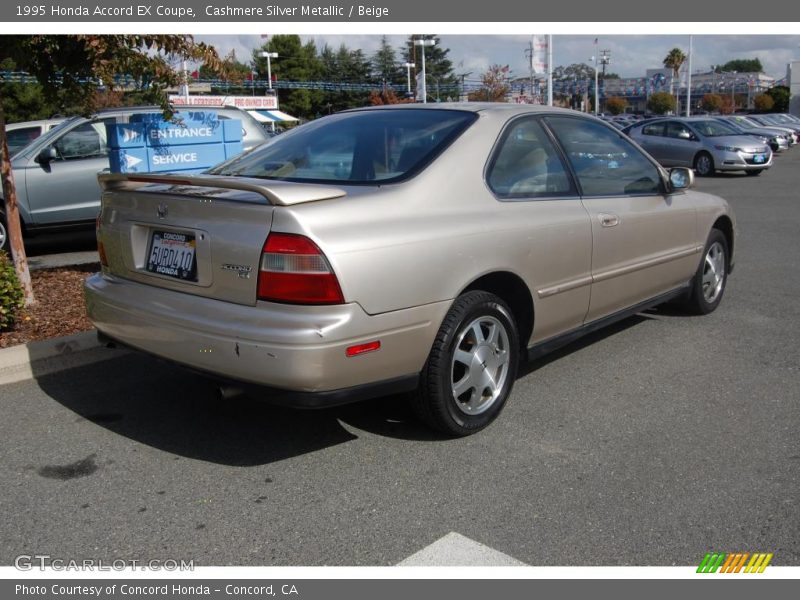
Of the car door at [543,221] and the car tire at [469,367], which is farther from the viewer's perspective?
the car door at [543,221]

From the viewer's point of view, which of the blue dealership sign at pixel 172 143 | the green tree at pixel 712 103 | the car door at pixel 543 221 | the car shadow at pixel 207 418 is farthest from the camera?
the green tree at pixel 712 103

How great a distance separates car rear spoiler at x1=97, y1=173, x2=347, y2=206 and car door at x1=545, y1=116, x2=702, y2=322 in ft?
6.01

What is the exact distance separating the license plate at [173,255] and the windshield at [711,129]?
20579 mm

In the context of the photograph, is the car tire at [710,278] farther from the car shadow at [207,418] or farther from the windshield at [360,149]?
the windshield at [360,149]

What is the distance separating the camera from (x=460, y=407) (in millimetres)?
3969

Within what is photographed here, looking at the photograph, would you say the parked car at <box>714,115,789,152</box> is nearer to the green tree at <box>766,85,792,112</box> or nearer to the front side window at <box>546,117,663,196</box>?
the front side window at <box>546,117,663,196</box>

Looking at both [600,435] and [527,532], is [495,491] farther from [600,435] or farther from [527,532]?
[600,435]

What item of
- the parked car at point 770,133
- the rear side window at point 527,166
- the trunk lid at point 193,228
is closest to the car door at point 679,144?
the parked car at point 770,133

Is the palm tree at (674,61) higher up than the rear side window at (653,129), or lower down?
higher up

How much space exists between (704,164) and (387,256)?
20224 mm

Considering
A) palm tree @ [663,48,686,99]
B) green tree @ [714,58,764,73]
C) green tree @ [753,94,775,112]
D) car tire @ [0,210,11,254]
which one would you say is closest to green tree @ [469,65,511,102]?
car tire @ [0,210,11,254]

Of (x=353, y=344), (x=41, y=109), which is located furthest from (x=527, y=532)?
(x=41, y=109)

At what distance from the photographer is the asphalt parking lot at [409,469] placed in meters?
3.04

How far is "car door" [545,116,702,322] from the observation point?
4.79 meters
